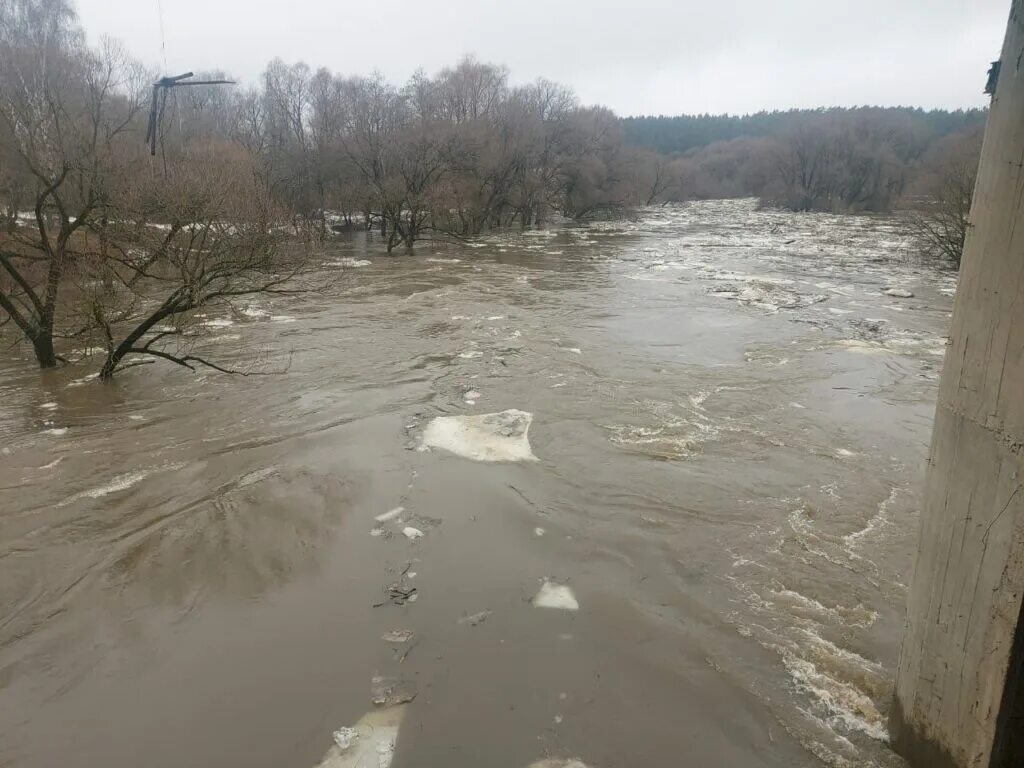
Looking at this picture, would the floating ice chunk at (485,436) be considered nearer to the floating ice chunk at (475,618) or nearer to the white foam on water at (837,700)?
the floating ice chunk at (475,618)

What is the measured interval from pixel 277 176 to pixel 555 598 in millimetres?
38727

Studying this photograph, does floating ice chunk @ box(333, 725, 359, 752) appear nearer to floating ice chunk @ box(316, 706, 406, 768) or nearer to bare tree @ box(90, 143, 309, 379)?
floating ice chunk @ box(316, 706, 406, 768)

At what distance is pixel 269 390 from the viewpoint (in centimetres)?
1148

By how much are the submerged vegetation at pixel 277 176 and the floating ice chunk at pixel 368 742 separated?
8.87m

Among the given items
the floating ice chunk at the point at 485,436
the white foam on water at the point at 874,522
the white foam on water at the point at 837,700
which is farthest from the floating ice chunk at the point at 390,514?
the white foam on water at the point at 874,522

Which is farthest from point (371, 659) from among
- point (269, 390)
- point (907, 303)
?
point (907, 303)

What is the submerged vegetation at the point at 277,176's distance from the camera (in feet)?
41.7

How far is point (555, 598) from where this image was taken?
5559mm

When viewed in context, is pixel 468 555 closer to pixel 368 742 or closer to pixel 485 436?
pixel 368 742

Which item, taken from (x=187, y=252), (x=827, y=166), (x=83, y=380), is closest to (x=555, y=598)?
(x=187, y=252)

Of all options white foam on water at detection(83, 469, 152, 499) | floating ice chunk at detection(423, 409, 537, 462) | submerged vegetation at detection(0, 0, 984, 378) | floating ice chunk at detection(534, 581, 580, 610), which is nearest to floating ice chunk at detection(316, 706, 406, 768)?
floating ice chunk at detection(534, 581, 580, 610)

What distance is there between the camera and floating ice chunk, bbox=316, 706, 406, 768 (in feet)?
12.9

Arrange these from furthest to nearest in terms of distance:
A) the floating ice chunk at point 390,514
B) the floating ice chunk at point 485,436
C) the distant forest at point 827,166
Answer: the distant forest at point 827,166 → the floating ice chunk at point 485,436 → the floating ice chunk at point 390,514

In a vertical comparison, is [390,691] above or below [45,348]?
below
